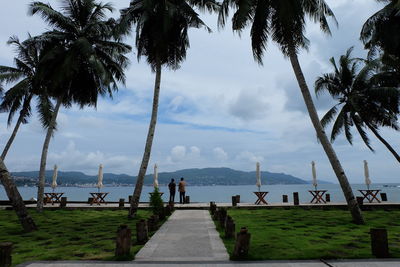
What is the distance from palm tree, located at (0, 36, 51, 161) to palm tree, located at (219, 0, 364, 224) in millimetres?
13174

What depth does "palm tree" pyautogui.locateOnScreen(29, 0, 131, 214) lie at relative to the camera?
16.6m

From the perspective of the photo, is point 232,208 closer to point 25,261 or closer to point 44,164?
point 44,164

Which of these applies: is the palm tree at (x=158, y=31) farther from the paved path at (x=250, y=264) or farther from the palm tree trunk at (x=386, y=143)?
the palm tree trunk at (x=386, y=143)

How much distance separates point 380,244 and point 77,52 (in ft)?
55.2

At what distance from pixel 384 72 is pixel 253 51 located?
11.3 metres

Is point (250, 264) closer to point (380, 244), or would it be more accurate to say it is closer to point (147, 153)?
point (380, 244)

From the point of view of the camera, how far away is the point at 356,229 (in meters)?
10.1

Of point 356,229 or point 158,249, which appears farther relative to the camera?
point 356,229

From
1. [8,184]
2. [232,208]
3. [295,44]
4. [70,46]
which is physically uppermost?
[70,46]

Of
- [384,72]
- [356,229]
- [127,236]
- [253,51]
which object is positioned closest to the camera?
[127,236]

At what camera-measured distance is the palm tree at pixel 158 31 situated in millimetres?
14414

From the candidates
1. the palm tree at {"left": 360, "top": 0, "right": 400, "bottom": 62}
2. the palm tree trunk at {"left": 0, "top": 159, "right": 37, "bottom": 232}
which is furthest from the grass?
the palm tree at {"left": 360, "top": 0, "right": 400, "bottom": 62}

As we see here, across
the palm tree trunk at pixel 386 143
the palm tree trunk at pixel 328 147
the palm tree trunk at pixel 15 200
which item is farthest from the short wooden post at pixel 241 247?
the palm tree trunk at pixel 386 143

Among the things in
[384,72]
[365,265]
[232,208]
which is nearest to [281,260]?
[365,265]
